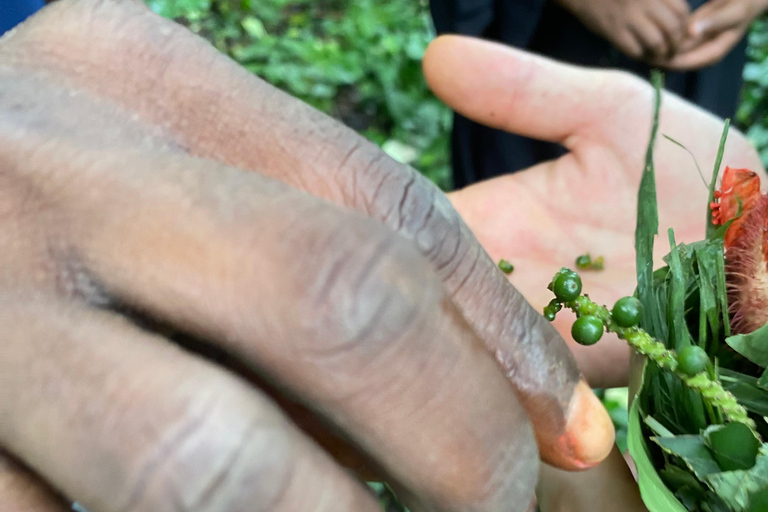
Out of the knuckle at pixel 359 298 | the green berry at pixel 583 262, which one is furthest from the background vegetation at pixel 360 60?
the knuckle at pixel 359 298

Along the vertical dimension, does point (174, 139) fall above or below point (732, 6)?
below

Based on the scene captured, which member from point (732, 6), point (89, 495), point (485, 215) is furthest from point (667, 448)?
point (732, 6)

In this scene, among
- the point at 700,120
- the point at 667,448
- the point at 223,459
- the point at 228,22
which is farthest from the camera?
the point at 228,22

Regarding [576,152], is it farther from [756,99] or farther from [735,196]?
[756,99]

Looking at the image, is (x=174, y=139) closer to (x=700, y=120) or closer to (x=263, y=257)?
(x=263, y=257)

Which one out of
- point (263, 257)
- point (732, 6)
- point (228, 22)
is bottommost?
point (228, 22)

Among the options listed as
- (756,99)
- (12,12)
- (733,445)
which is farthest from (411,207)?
(756,99)

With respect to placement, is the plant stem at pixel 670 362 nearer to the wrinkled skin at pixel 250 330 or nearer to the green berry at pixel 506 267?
the wrinkled skin at pixel 250 330
